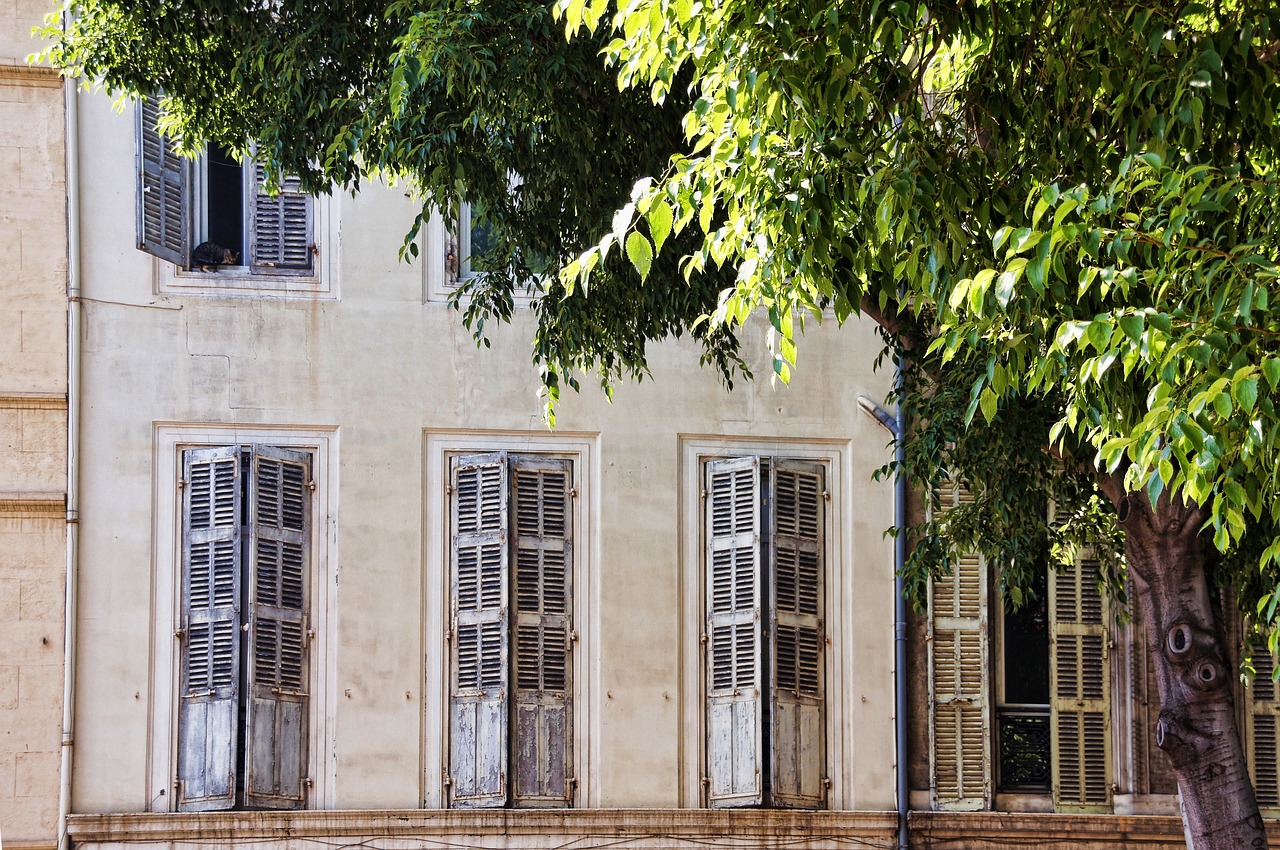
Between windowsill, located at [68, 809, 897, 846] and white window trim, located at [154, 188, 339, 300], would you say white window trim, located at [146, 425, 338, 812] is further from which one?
white window trim, located at [154, 188, 339, 300]

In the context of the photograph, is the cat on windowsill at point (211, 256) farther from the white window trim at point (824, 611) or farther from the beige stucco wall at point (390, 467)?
the white window trim at point (824, 611)

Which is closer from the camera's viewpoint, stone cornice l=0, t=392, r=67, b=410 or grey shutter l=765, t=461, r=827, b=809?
stone cornice l=0, t=392, r=67, b=410

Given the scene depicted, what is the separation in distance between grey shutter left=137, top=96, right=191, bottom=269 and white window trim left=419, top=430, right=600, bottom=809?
2344 mm

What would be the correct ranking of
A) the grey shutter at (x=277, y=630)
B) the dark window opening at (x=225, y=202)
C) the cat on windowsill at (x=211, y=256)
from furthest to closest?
1. the dark window opening at (x=225, y=202)
2. the cat on windowsill at (x=211, y=256)
3. the grey shutter at (x=277, y=630)

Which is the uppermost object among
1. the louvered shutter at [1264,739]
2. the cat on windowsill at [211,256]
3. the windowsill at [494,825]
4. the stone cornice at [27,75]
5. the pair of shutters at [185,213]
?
the stone cornice at [27,75]

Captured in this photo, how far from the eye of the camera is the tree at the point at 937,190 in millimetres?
4438

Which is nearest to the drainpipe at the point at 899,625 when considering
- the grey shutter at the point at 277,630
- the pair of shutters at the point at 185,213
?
the grey shutter at the point at 277,630

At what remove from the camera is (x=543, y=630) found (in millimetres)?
11477

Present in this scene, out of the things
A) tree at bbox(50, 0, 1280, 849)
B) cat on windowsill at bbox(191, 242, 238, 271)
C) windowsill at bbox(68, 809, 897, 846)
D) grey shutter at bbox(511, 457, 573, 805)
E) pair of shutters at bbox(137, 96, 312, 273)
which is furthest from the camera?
cat on windowsill at bbox(191, 242, 238, 271)

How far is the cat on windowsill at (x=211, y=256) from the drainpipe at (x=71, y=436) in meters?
0.84

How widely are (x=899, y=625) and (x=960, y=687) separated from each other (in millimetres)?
640

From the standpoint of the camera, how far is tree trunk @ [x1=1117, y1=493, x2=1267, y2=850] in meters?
6.93

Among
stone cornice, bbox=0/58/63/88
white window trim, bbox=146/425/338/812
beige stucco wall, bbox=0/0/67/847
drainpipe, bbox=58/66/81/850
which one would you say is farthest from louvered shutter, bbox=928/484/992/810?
stone cornice, bbox=0/58/63/88

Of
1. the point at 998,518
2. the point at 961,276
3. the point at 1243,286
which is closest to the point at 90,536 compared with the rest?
the point at 998,518
